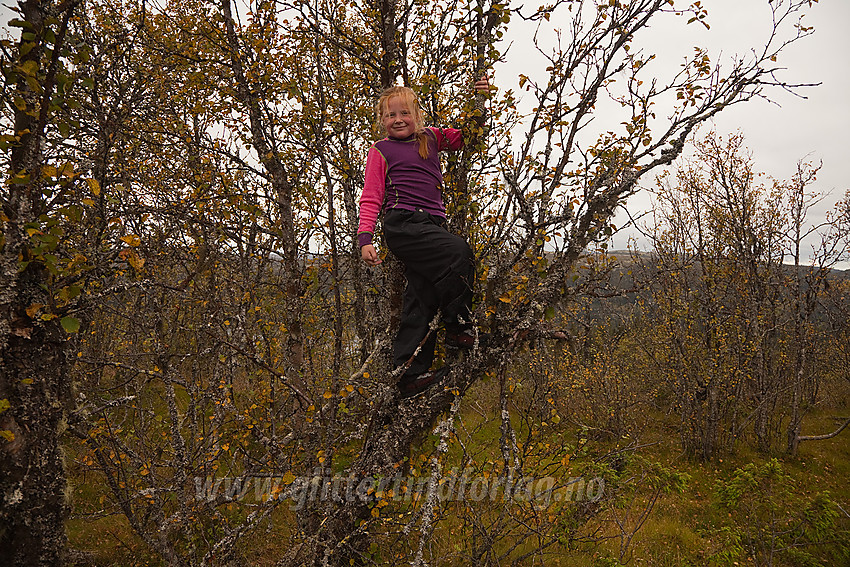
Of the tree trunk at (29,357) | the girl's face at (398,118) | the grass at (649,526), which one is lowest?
the grass at (649,526)

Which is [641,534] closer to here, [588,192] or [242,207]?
[588,192]

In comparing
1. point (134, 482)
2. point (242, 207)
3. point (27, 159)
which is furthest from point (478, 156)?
point (134, 482)

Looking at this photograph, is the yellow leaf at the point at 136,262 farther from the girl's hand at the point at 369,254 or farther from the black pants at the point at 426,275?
the black pants at the point at 426,275

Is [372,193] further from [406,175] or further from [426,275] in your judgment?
[426,275]

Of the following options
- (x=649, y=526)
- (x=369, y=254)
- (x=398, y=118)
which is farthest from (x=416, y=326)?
(x=649, y=526)

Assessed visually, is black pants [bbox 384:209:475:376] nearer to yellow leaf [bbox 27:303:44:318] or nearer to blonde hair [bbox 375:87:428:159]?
blonde hair [bbox 375:87:428:159]

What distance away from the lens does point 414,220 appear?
2.99 metres

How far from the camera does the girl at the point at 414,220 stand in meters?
2.87

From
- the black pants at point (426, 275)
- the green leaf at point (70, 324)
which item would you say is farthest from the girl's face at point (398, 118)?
the green leaf at point (70, 324)

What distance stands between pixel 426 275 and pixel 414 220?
427 millimetres

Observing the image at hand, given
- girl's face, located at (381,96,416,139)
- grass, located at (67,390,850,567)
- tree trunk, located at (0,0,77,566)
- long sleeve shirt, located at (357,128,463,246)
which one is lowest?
grass, located at (67,390,850,567)

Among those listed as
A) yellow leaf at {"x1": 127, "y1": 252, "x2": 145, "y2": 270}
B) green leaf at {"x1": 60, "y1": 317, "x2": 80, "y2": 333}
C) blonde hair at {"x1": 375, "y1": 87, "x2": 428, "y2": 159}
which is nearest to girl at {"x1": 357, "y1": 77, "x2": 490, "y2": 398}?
blonde hair at {"x1": 375, "y1": 87, "x2": 428, "y2": 159}

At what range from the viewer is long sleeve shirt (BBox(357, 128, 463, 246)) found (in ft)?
10.0

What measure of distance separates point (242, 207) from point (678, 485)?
21.3ft
